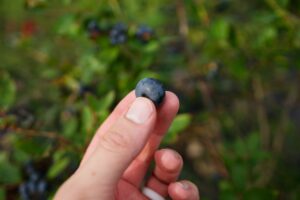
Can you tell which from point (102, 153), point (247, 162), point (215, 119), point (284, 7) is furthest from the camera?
point (215, 119)

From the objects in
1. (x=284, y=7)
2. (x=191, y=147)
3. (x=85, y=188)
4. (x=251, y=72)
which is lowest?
(x=191, y=147)

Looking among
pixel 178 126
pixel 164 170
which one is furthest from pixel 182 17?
pixel 164 170

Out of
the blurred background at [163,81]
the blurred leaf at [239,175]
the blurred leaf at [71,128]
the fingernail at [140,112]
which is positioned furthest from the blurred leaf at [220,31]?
the fingernail at [140,112]

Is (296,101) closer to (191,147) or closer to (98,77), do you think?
(191,147)

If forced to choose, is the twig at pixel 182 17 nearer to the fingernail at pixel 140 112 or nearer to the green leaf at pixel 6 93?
the green leaf at pixel 6 93

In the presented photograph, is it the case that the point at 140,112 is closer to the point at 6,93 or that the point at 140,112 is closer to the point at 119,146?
the point at 119,146

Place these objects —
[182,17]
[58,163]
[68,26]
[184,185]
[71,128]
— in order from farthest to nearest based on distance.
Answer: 1. [182,17]
2. [68,26]
3. [71,128]
4. [58,163]
5. [184,185]

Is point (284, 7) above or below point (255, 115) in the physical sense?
above

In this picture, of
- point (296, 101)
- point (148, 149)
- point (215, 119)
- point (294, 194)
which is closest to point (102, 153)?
point (148, 149)
